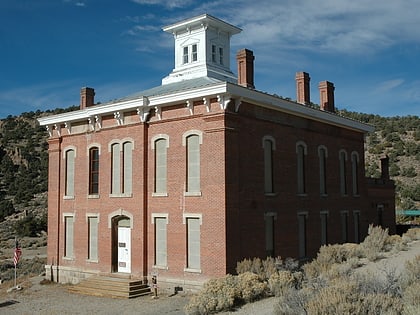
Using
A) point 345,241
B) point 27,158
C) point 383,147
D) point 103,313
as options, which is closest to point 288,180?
point 345,241

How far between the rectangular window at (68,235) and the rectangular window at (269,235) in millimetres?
10532

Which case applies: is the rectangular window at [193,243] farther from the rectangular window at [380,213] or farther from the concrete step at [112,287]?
the rectangular window at [380,213]

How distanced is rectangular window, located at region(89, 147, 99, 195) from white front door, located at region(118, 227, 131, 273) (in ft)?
9.47

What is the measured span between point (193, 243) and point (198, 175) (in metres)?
2.85

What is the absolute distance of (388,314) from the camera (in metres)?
10.8

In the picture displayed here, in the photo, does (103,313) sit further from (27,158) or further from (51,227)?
(27,158)

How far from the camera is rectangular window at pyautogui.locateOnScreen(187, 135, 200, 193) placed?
20703mm

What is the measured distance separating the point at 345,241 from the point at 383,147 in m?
49.5

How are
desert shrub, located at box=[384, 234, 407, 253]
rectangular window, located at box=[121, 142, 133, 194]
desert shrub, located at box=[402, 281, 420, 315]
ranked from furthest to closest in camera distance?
desert shrub, located at box=[384, 234, 407, 253]
rectangular window, located at box=[121, 142, 133, 194]
desert shrub, located at box=[402, 281, 420, 315]

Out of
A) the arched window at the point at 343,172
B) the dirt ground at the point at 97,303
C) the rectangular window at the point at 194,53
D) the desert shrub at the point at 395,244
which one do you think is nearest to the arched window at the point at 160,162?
the dirt ground at the point at 97,303

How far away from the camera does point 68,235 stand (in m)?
26.0

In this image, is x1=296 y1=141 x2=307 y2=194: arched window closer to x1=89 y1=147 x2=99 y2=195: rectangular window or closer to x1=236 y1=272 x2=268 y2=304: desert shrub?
x1=236 y1=272 x2=268 y2=304: desert shrub

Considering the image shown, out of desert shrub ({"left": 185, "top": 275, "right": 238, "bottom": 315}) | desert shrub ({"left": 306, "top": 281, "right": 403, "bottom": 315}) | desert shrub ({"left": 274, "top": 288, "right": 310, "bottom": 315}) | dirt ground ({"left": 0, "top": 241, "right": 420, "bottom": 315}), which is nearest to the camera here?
desert shrub ({"left": 306, "top": 281, "right": 403, "bottom": 315})

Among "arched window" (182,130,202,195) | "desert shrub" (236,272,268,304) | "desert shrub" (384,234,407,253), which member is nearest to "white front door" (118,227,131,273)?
"arched window" (182,130,202,195)
